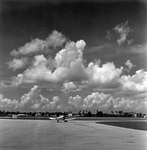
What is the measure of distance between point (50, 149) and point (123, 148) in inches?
238

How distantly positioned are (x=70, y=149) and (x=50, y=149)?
62.7 inches

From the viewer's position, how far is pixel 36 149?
1805 cm

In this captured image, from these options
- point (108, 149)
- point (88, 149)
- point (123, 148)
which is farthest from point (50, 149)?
point (123, 148)

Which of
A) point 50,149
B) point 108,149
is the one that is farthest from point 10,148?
point 108,149

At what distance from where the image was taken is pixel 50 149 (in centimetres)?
1812

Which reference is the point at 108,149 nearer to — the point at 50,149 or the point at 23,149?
the point at 50,149

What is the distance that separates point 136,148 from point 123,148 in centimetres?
110

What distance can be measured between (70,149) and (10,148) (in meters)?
4.93

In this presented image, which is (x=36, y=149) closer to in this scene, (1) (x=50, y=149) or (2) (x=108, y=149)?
(1) (x=50, y=149)

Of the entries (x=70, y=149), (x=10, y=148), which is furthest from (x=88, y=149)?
(x=10, y=148)

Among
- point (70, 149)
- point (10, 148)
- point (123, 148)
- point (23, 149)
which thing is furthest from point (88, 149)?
point (10, 148)

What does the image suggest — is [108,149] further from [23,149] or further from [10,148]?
[10,148]

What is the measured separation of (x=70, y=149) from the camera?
714 inches

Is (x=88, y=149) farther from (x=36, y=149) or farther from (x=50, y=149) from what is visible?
(x=36, y=149)
